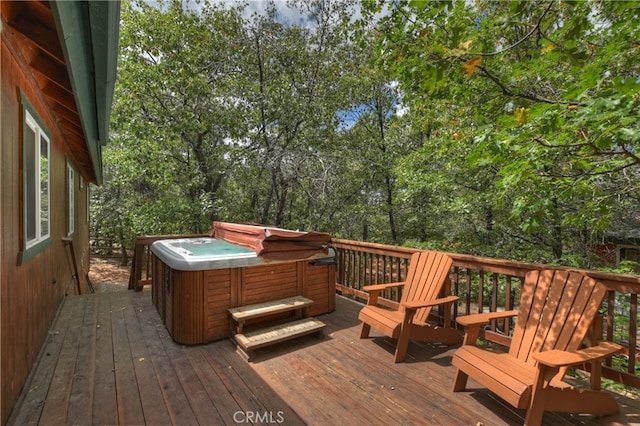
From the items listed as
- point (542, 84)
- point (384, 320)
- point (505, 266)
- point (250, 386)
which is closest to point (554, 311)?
point (505, 266)

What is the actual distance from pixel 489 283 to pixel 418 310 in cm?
397

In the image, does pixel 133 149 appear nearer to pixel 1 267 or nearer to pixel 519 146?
pixel 1 267

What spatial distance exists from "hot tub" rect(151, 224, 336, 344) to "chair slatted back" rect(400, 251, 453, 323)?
116cm

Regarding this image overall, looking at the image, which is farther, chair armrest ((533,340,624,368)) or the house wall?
the house wall

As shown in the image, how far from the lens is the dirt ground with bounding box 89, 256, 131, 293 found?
28.8 feet

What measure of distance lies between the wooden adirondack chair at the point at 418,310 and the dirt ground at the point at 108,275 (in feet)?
A: 26.6

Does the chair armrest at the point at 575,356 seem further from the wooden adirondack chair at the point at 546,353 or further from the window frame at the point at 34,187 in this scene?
the window frame at the point at 34,187

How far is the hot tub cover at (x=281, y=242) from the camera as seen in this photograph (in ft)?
11.3

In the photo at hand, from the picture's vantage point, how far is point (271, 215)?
10.3 m

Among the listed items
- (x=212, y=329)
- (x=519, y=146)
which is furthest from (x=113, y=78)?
(x=519, y=146)

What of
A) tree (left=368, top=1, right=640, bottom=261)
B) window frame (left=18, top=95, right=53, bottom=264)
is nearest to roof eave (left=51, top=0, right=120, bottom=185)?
window frame (left=18, top=95, right=53, bottom=264)

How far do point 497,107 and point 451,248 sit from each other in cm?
480

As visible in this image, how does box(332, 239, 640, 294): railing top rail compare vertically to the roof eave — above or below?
below

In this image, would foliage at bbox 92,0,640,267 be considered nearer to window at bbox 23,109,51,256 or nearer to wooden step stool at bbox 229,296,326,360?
wooden step stool at bbox 229,296,326,360
